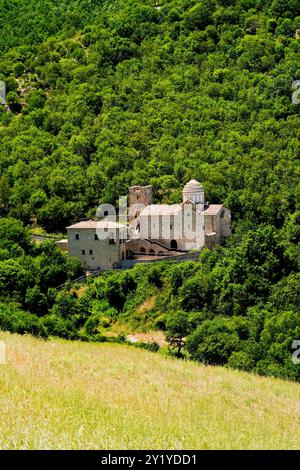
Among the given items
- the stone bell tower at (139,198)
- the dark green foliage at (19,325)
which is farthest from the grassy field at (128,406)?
the stone bell tower at (139,198)

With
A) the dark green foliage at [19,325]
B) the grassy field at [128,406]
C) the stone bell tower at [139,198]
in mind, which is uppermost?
the stone bell tower at [139,198]

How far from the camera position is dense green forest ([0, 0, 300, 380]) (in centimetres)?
3881

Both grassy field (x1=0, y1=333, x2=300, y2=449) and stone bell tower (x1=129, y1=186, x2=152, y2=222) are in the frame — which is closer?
grassy field (x1=0, y1=333, x2=300, y2=449)

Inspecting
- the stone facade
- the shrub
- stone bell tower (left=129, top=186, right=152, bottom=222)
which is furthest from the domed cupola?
the shrub

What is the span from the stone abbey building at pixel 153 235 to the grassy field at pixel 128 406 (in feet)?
88.0

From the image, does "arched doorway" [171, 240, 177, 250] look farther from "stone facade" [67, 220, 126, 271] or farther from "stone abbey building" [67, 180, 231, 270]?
"stone facade" [67, 220, 126, 271]

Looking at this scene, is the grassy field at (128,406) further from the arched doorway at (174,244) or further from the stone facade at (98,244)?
the arched doorway at (174,244)

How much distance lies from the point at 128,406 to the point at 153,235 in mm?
34200

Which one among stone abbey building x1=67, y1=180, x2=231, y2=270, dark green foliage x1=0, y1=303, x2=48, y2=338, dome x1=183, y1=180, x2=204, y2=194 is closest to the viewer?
dark green foliage x1=0, y1=303, x2=48, y2=338

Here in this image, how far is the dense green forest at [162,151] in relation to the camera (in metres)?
38.8

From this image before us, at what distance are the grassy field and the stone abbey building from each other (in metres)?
26.8

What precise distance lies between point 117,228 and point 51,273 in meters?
5.23

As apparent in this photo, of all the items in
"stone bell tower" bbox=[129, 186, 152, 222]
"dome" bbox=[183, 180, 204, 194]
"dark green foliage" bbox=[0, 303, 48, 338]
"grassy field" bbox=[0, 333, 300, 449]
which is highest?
"dome" bbox=[183, 180, 204, 194]

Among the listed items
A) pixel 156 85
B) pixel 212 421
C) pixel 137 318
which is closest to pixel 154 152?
pixel 156 85
